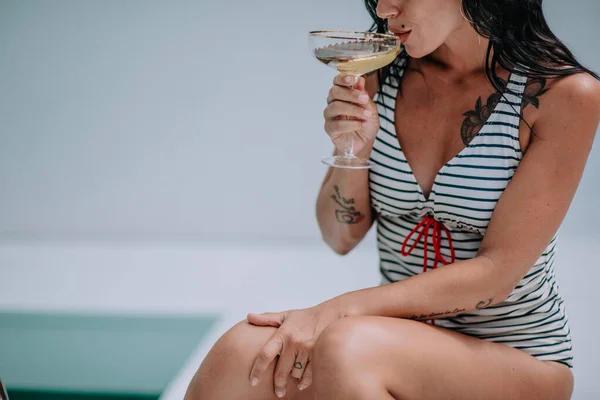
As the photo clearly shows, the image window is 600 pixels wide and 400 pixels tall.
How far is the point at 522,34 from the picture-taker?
1320 mm

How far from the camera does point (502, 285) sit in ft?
4.23

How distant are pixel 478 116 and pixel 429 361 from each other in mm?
456

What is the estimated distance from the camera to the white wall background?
3.21m

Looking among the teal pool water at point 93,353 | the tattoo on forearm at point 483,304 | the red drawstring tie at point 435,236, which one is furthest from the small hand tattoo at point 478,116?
the teal pool water at point 93,353

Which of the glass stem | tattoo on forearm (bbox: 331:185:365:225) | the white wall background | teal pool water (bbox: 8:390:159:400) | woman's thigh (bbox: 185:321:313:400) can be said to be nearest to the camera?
woman's thigh (bbox: 185:321:313:400)

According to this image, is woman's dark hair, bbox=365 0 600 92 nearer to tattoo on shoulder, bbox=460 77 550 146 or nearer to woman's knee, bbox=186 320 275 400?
tattoo on shoulder, bbox=460 77 550 146

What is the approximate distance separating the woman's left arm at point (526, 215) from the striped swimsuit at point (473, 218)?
0.06m

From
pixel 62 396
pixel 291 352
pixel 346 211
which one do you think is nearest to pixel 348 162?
pixel 346 211

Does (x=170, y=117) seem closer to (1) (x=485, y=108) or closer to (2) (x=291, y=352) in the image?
(1) (x=485, y=108)

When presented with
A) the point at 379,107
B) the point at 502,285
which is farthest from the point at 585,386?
the point at 379,107

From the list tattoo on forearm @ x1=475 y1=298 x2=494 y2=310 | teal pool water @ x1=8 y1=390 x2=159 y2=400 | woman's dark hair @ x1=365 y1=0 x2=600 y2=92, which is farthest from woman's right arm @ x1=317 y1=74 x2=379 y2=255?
teal pool water @ x1=8 y1=390 x2=159 y2=400

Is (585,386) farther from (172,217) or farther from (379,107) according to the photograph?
(172,217)

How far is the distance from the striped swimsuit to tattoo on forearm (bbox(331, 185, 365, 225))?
7 centimetres

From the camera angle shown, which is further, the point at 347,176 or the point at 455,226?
the point at 347,176
